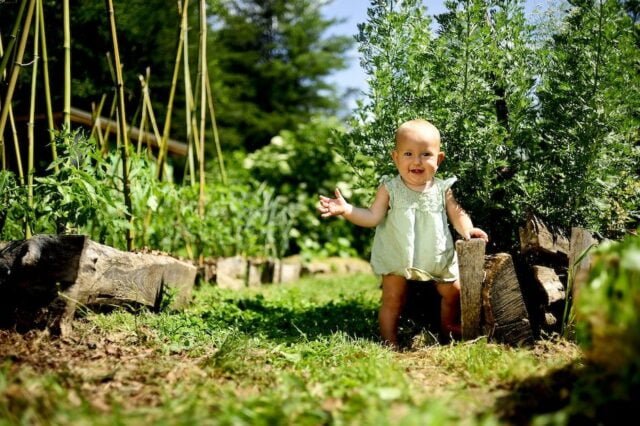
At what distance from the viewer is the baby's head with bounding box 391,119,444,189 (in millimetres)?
2895

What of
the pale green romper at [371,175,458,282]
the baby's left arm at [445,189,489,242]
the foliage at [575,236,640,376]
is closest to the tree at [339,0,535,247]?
the baby's left arm at [445,189,489,242]

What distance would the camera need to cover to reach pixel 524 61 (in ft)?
10.1

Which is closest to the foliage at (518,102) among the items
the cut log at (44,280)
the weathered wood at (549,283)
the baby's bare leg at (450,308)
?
the weathered wood at (549,283)

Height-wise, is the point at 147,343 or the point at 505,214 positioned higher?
the point at 505,214

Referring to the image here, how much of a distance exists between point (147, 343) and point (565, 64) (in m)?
2.63

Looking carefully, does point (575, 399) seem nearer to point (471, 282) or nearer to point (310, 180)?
point (471, 282)

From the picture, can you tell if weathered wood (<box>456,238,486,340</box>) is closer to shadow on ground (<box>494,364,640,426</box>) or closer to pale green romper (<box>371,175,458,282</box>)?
pale green romper (<box>371,175,458,282</box>)

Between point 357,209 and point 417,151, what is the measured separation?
0.46m

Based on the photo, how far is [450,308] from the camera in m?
3.03

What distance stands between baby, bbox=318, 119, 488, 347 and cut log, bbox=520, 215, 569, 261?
25 cm

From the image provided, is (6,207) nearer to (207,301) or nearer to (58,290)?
(58,290)

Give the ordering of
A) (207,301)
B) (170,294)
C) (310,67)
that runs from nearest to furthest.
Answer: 1. (170,294)
2. (207,301)
3. (310,67)

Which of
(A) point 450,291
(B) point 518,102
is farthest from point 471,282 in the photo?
(B) point 518,102

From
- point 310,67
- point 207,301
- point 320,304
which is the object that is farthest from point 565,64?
point 310,67
